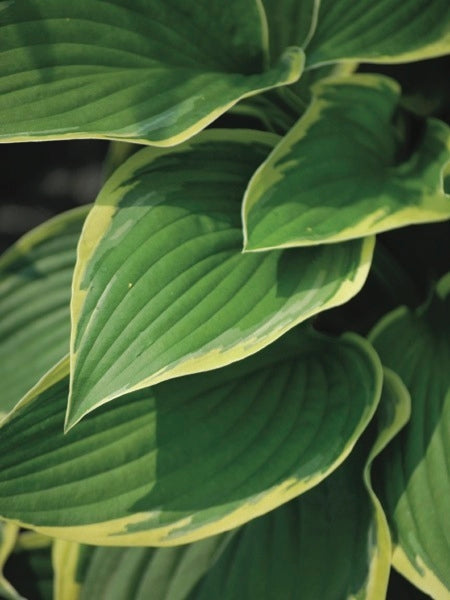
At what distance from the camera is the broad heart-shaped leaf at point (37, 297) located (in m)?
0.90

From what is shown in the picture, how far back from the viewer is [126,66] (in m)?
0.66

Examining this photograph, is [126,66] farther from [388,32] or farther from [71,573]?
[71,573]

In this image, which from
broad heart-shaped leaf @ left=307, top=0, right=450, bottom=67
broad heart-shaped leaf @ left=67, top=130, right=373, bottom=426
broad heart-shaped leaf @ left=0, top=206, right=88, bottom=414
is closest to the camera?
broad heart-shaped leaf @ left=67, top=130, right=373, bottom=426

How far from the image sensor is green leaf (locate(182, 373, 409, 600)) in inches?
25.5

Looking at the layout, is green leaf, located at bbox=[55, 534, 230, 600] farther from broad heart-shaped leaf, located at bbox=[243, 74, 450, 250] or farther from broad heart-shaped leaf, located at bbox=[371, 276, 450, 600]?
broad heart-shaped leaf, located at bbox=[243, 74, 450, 250]

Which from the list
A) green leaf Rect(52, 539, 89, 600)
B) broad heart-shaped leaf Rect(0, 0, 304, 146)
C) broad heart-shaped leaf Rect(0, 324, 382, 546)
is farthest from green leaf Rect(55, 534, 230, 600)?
broad heart-shaped leaf Rect(0, 0, 304, 146)

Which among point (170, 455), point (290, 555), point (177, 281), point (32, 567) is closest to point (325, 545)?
point (290, 555)

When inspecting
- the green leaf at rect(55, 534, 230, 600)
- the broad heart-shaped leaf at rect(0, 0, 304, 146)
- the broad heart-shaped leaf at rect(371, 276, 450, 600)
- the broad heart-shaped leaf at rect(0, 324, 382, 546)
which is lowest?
the green leaf at rect(55, 534, 230, 600)

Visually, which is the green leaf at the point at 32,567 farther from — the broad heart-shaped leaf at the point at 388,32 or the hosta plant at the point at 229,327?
the broad heart-shaped leaf at the point at 388,32

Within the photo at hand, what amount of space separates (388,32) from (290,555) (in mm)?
491

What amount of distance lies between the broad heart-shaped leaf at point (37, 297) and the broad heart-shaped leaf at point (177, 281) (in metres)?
0.26

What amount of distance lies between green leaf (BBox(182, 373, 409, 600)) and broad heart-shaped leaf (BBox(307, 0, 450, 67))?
0.30 metres

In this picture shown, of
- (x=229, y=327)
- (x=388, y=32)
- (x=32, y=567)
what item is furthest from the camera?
(x=32, y=567)

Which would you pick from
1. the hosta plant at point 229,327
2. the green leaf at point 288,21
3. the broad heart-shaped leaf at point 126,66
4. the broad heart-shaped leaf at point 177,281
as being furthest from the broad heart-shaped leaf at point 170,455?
the green leaf at point 288,21
